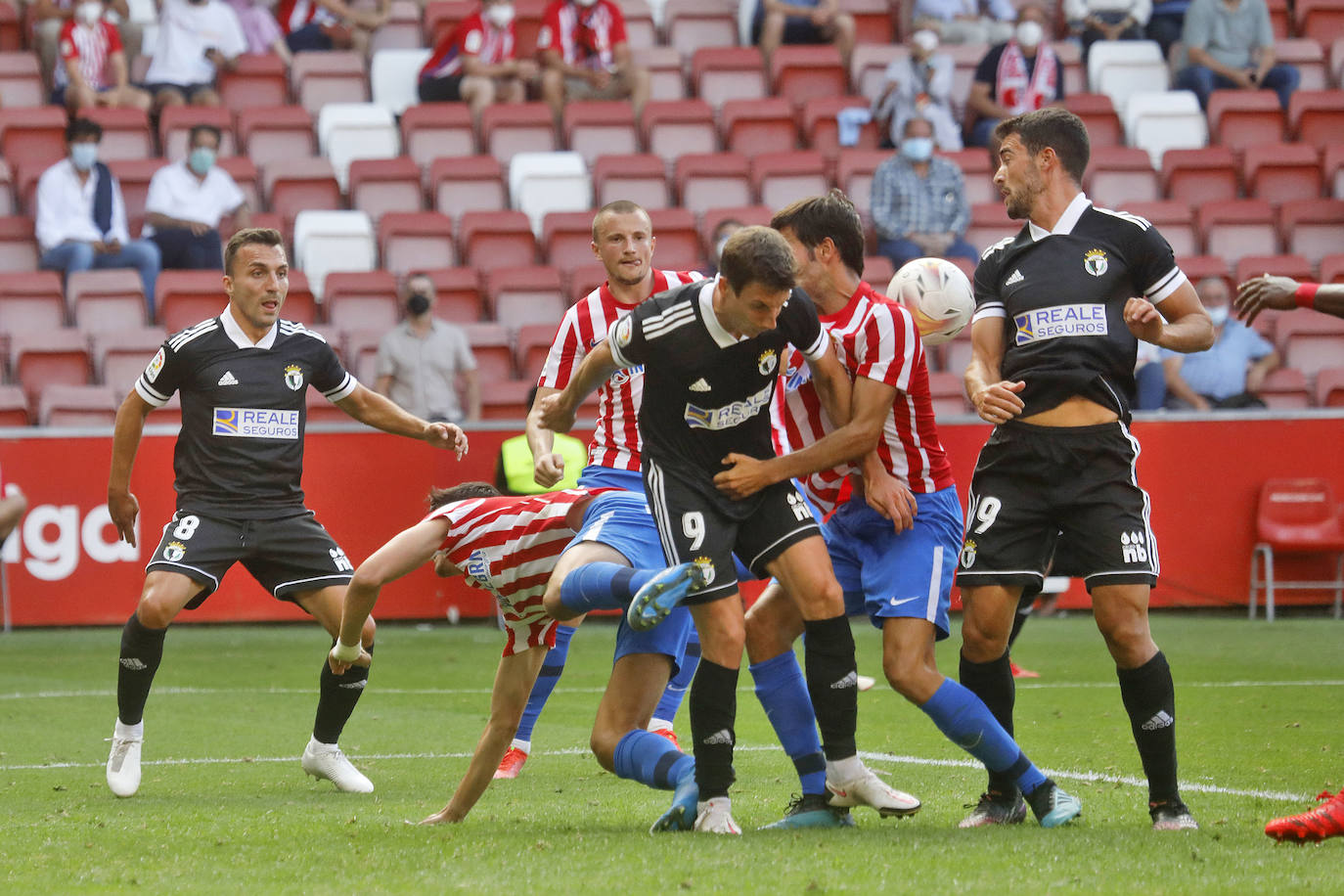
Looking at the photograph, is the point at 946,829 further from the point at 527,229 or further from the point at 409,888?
the point at 527,229

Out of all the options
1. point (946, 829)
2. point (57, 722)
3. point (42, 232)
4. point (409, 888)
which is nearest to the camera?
point (409, 888)

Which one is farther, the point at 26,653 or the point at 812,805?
the point at 26,653

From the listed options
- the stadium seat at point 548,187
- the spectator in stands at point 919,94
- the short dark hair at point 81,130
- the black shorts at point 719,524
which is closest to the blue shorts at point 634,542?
the black shorts at point 719,524

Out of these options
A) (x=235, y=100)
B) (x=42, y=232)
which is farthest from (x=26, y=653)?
(x=235, y=100)

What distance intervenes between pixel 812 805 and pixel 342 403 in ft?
10.2

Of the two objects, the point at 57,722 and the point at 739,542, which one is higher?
the point at 739,542

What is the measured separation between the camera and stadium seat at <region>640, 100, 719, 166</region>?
16406mm

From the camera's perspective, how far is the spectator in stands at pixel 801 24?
17.4 meters

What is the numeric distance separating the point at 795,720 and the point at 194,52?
1270 cm

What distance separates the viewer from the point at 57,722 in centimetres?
848

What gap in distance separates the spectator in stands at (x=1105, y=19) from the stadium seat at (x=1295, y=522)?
280 inches

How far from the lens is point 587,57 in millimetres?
16828

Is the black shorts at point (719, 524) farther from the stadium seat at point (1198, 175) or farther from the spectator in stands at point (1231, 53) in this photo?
the spectator in stands at point (1231, 53)

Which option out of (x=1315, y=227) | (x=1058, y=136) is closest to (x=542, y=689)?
(x=1058, y=136)
